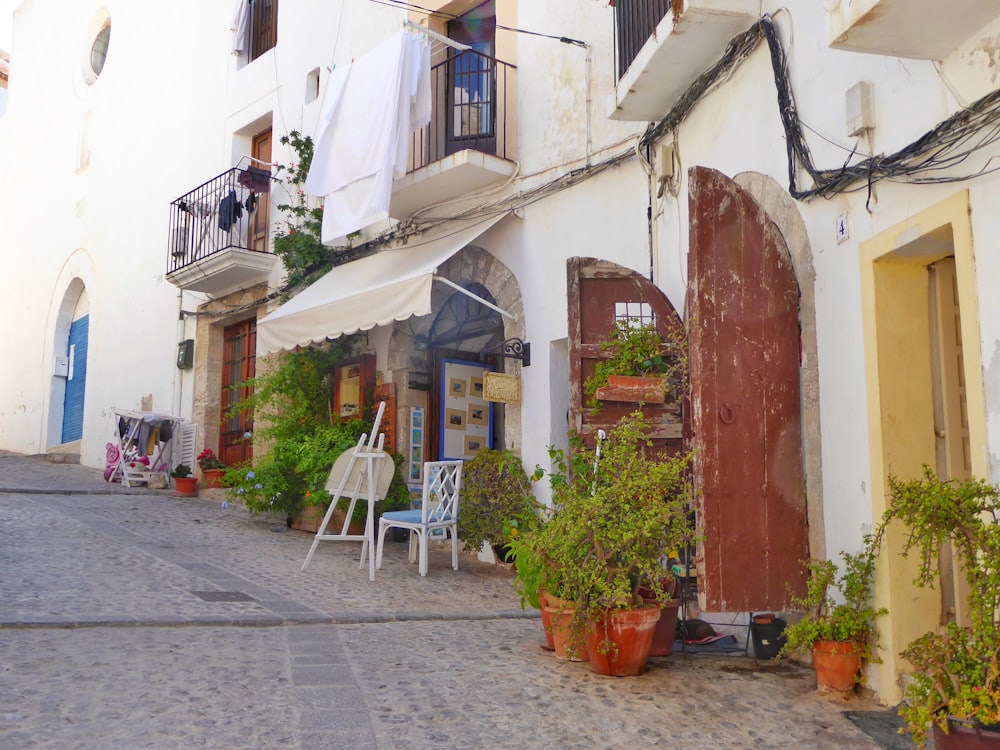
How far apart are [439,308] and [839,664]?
637cm

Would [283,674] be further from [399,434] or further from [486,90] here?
[486,90]

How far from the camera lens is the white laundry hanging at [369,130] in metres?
8.34

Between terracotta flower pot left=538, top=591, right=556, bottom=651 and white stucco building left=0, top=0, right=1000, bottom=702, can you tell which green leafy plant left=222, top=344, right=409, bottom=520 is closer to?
white stucco building left=0, top=0, right=1000, bottom=702

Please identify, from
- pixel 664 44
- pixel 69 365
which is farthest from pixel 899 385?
pixel 69 365

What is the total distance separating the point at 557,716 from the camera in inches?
144

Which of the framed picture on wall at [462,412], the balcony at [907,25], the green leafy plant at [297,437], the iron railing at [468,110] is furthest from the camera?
the framed picture on wall at [462,412]

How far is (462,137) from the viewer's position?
904 cm

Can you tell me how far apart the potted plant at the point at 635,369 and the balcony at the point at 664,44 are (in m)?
1.57

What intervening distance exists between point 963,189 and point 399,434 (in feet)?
21.8

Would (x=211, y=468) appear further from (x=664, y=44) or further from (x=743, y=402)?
(x=743, y=402)

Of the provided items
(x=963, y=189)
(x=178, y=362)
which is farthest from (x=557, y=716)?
(x=178, y=362)

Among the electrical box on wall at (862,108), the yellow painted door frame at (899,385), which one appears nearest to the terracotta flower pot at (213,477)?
the yellow painted door frame at (899,385)

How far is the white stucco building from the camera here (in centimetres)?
394

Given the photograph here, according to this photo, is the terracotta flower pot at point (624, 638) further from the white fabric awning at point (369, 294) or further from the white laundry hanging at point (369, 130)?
the white laundry hanging at point (369, 130)
